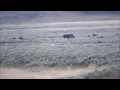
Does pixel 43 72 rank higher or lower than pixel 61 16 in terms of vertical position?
lower

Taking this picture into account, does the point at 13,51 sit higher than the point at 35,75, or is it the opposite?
the point at 35,75

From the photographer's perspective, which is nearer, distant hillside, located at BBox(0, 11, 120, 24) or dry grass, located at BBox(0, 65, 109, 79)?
dry grass, located at BBox(0, 65, 109, 79)

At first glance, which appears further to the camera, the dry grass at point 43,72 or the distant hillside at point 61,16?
the distant hillside at point 61,16

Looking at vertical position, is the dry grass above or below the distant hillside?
below

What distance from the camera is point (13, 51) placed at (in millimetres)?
10117

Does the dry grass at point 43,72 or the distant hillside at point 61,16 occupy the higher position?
the distant hillside at point 61,16

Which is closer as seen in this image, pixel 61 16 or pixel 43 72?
pixel 43 72
